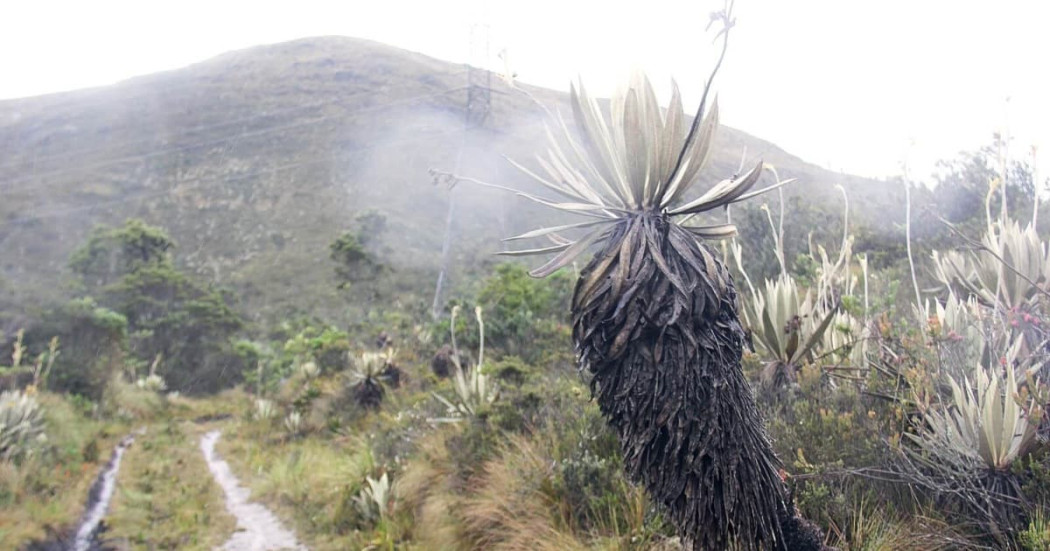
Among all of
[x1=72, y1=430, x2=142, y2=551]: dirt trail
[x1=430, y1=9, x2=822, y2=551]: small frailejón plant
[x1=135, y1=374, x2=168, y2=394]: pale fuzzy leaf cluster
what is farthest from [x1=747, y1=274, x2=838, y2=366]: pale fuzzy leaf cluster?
[x1=135, y1=374, x2=168, y2=394]: pale fuzzy leaf cluster

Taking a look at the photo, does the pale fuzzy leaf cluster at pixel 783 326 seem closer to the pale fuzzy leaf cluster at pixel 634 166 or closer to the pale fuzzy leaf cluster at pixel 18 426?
the pale fuzzy leaf cluster at pixel 634 166

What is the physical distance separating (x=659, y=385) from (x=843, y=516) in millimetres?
1376

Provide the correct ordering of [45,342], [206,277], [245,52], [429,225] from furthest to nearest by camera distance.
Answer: [245,52], [429,225], [206,277], [45,342]

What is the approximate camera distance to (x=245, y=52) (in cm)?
7162

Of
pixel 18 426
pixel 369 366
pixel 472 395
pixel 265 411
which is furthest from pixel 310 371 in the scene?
pixel 472 395

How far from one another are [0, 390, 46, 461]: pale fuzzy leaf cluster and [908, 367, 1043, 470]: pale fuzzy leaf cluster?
34.7 ft

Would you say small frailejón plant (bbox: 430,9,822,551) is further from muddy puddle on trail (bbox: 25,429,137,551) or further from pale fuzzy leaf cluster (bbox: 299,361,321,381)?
pale fuzzy leaf cluster (bbox: 299,361,321,381)

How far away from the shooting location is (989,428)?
8.28ft

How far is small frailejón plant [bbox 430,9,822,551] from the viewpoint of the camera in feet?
7.24

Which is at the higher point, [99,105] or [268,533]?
[99,105]

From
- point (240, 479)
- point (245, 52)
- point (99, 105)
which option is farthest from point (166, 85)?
point (240, 479)

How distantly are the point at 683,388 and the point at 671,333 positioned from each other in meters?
0.20

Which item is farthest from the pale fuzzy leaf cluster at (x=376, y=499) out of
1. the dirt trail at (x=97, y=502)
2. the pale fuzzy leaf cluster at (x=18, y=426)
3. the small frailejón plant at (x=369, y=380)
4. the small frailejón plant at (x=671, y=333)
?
the pale fuzzy leaf cluster at (x=18, y=426)

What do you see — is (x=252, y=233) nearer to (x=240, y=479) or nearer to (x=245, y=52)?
(x=240, y=479)
